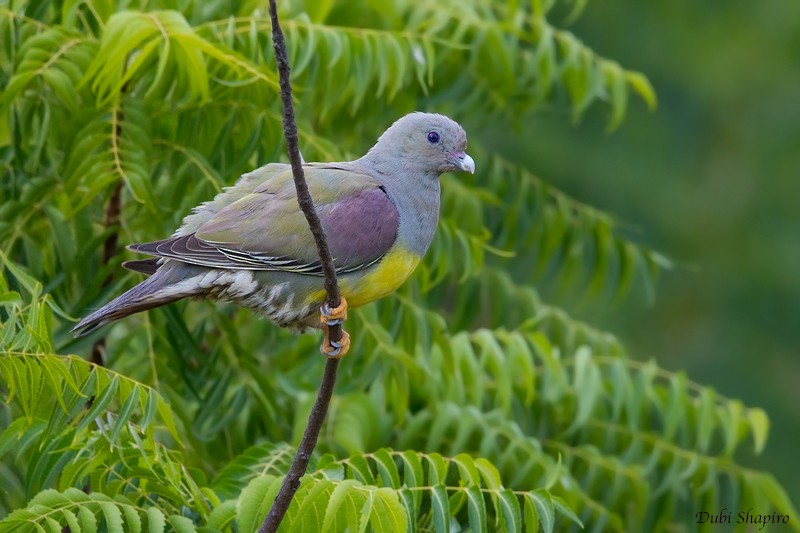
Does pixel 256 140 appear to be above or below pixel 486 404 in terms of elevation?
above

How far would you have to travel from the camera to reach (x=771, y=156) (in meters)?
13.5

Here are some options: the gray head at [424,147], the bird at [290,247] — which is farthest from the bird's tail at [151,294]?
the gray head at [424,147]

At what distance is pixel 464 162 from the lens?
407cm

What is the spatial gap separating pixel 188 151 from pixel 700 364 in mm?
9731

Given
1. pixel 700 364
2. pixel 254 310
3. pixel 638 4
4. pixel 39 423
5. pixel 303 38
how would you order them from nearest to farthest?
pixel 39 423, pixel 254 310, pixel 303 38, pixel 700 364, pixel 638 4

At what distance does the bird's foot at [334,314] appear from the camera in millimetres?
3500

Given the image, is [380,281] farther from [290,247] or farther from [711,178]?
[711,178]

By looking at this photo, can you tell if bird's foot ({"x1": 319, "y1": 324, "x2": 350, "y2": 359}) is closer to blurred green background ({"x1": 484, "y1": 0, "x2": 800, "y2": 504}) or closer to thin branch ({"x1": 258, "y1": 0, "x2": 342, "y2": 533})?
thin branch ({"x1": 258, "y1": 0, "x2": 342, "y2": 533})

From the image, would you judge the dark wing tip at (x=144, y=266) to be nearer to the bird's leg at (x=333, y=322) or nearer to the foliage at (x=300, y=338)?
the foliage at (x=300, y=338)

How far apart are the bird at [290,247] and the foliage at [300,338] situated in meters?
0.30

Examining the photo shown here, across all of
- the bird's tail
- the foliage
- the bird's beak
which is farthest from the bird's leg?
the bird's beak

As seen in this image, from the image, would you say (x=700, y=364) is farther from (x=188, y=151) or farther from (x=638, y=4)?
(x=188, y=151)

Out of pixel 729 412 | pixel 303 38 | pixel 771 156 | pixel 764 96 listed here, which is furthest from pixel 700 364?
pixel 303 38

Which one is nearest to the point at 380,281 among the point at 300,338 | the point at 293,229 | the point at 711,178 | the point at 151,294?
the point at 293,229
